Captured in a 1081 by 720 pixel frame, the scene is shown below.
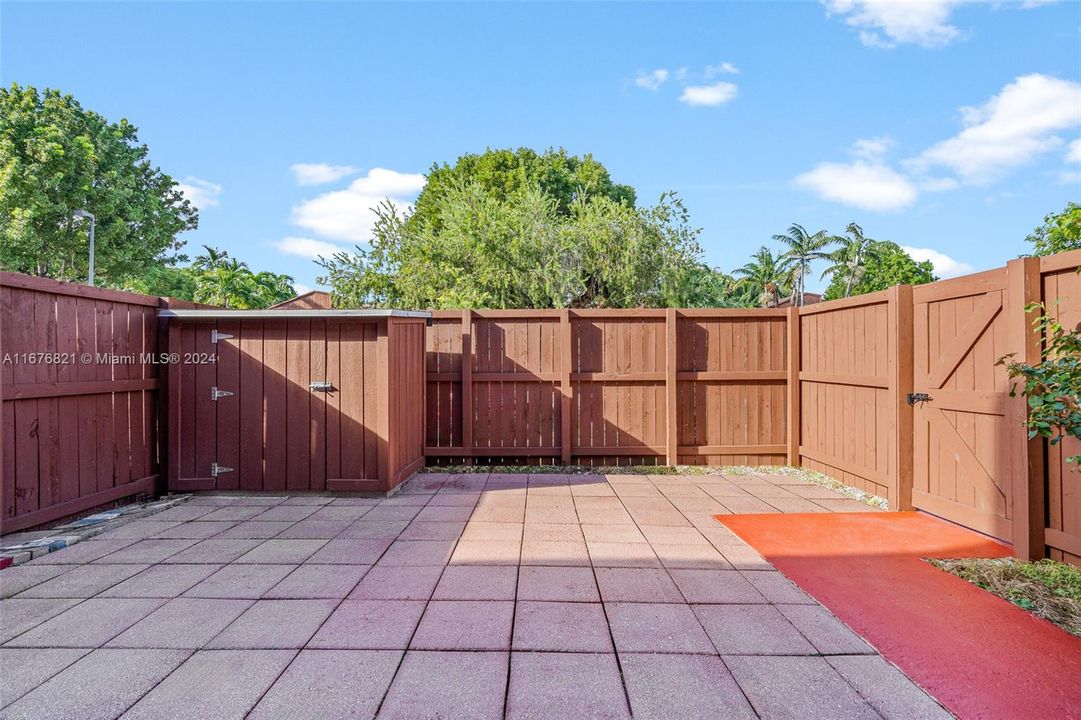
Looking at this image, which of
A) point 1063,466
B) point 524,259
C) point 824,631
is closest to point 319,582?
point 824,631

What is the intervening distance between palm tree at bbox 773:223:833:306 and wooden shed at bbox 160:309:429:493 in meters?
29.5

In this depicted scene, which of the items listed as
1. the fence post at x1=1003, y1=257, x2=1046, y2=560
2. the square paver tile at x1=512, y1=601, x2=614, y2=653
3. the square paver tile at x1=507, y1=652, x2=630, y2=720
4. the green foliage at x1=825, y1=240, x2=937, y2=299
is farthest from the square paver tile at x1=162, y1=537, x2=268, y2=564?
the green foliage at x1=825, y1=240, x2=937, y2=299

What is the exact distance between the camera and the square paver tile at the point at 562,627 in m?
2.09

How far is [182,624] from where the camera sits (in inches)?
90.8

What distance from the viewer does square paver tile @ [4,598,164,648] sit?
7.09ft

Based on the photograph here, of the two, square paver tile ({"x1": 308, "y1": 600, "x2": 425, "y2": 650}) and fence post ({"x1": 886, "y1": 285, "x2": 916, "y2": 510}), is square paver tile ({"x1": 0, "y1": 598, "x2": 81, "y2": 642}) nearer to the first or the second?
square paver tile ({"x1": 308, "y1": 600, "x2": 425, "y2": 650})

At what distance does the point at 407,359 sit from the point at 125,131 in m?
22.1

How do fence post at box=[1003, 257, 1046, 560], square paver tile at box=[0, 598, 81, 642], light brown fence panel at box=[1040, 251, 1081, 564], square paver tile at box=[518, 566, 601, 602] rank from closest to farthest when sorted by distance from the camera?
1. square paver tile at box=[0, 598, 81, 642]
2. square paver tile at box=[518, 566, 601, 602]
3. light brown fence panel at box=[1040, 251, 1081, 564]
4. fence post at box=[1003, 257, 1046, 560]

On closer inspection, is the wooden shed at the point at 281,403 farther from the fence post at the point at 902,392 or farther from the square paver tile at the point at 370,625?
the fence post at the point at 902,392

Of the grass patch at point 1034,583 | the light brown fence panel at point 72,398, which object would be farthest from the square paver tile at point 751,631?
the light brown fence panel at point 72,398

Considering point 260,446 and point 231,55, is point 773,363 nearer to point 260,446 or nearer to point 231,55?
point 260,446

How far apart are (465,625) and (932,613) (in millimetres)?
2172

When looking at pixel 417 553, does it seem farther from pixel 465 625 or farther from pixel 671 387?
pixel 671 387

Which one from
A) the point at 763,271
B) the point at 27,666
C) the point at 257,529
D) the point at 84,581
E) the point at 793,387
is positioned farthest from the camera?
the point at 763,271
